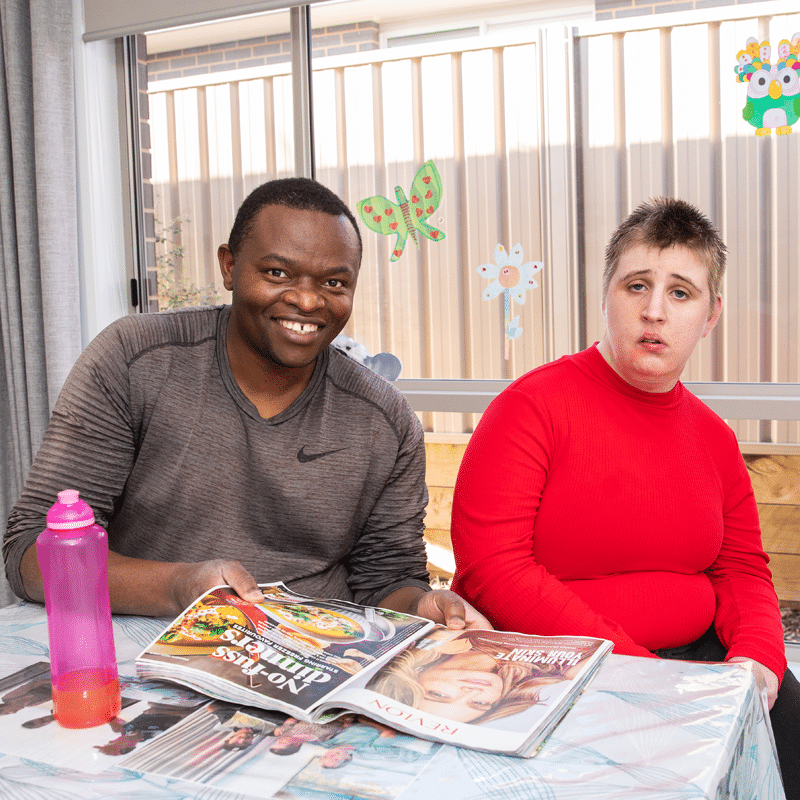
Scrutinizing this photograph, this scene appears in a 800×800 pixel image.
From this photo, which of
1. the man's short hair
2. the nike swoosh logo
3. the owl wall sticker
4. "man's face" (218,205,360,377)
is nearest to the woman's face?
the nike swoosh logo

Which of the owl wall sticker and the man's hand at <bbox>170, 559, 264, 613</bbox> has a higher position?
the owl wall sticker

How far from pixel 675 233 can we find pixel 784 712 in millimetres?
693

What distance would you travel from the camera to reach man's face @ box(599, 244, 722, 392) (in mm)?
1205

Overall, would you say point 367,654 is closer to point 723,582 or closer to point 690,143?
point 723,582

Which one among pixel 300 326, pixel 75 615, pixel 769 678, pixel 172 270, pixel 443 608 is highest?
pixel 172 270

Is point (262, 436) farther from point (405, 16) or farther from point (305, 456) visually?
point (405, 16)

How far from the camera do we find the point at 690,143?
7.74ft

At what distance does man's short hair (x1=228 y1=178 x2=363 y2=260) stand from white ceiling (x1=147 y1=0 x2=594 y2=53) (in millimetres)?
1575

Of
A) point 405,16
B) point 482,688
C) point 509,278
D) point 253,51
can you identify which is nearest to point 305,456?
point 482,688

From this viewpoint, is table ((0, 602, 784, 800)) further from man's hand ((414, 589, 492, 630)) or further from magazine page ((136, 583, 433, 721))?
man's hand ((414, 589, 492, 630))

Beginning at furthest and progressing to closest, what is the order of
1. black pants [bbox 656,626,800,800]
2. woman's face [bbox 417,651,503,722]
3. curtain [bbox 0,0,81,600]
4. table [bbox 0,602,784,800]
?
curtain [bbox 0,0,81,600] → black pants [bbox 656,626,800,800] → woman's face [bbox 417,651,503,722] → table [bbox 0,602,784,800]

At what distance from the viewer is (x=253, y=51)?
2.82 meters

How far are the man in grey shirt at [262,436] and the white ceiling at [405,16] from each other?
1598 millimetres

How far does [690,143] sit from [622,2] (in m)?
0.47
